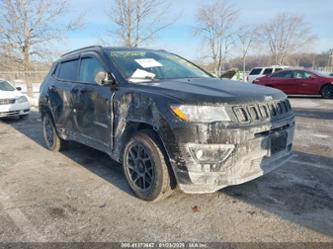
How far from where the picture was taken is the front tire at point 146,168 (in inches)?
126

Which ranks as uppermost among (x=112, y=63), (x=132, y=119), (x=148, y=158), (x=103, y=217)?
(x=112, y=63)

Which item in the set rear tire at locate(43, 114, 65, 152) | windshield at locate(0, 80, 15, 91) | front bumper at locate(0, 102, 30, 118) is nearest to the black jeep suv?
rear tire at locate(43, 114, 65, 152)

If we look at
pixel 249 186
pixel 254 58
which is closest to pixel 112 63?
pixel 249 186

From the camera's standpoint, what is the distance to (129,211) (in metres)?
3.25

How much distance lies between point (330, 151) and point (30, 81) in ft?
50.5

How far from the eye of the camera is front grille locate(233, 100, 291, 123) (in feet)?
9.74

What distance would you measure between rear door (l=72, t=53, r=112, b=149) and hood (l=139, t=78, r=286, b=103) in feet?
2.52

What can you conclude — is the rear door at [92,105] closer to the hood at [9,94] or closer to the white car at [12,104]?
the white car at [12,104]

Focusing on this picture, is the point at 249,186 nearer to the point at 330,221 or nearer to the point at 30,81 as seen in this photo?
the point at 330,221

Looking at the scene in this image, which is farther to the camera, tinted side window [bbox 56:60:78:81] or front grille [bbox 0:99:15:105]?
front grille [bbox 0:99:15:105]

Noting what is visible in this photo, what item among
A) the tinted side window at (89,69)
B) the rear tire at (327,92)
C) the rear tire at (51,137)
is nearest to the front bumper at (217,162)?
Answer: the tinted side window at (89,69)

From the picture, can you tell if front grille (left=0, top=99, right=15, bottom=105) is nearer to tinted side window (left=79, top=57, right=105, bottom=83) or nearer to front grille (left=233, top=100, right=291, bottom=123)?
tinted side window (left=79, top=57, right=105, bottom=83)

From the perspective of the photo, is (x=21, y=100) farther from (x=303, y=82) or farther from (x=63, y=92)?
(x=303, y=82)

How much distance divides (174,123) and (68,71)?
287 centimetres
